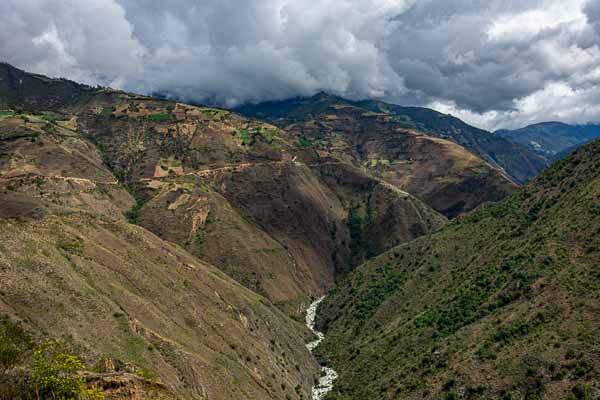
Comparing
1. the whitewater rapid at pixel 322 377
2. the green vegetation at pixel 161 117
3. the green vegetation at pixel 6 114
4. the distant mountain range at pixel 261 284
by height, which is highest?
the green vegetation at pixel 6 114

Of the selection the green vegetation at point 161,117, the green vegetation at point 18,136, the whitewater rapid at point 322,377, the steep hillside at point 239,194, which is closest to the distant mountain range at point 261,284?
the green vegetation at point 18,136

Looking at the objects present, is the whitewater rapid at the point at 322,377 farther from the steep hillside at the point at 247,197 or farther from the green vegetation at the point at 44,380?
the green vegetation at the point at 44,380

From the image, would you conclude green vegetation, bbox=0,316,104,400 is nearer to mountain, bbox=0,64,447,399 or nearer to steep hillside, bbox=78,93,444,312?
mountain, bbox=0,64,447,399

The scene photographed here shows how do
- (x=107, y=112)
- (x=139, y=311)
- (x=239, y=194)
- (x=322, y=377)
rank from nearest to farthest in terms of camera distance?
(x=139, y=311), (x=322, y=377), (x=239, y=194), (x=107, y=112)

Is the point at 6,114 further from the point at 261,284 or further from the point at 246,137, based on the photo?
the point at 261,284

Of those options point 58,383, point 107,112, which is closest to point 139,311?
point 58,383

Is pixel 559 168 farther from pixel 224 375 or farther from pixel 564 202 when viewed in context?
pixel 224 375

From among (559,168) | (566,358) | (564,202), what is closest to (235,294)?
(566,358)
